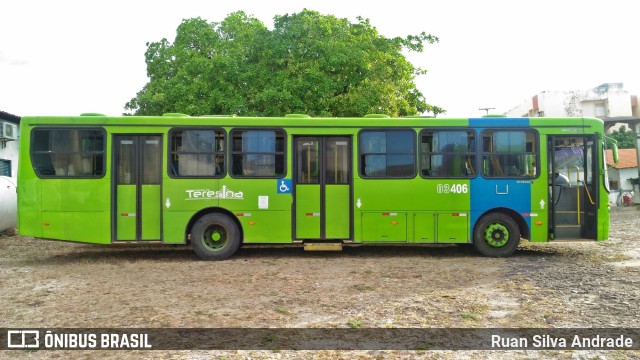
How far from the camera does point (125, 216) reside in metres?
10.4

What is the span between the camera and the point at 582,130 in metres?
10.8

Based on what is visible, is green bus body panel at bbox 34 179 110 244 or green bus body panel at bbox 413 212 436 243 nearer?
green bus body panel at bbox 34 179 110 244

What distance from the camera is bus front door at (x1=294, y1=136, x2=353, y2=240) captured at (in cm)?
1063

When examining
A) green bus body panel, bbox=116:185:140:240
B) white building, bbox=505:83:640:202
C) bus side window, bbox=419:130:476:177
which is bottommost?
green bus body panel, bbox=116:185:140:240

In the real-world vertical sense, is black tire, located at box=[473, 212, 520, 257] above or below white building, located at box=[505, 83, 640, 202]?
below

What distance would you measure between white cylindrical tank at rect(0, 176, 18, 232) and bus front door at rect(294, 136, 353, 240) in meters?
10.6

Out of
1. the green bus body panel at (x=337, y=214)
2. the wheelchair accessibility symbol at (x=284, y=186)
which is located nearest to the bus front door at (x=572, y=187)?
the green bus body panel at (x=337, y=214)

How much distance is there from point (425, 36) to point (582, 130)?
15017 millimetres

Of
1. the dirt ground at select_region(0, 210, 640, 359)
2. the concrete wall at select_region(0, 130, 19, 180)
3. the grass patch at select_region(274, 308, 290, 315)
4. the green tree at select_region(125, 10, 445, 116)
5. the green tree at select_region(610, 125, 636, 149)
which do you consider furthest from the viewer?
the green tree at select_region(610, 125, 636, 149)

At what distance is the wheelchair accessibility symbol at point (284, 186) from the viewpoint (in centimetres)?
1062

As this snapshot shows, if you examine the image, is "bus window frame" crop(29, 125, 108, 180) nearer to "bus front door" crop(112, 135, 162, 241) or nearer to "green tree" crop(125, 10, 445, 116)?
"bus front door" crop(112, 135, 162, 241)

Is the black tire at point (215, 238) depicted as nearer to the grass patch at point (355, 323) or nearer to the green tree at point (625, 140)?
the grass patch at point (355, 323)

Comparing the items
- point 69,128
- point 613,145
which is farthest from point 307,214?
point 613,145

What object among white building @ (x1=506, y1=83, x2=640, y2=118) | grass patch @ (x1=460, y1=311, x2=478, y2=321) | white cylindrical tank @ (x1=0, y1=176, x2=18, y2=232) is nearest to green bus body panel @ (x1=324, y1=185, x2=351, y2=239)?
grass patch @ (x1=460, y1=311, x2=478, y2=321)
